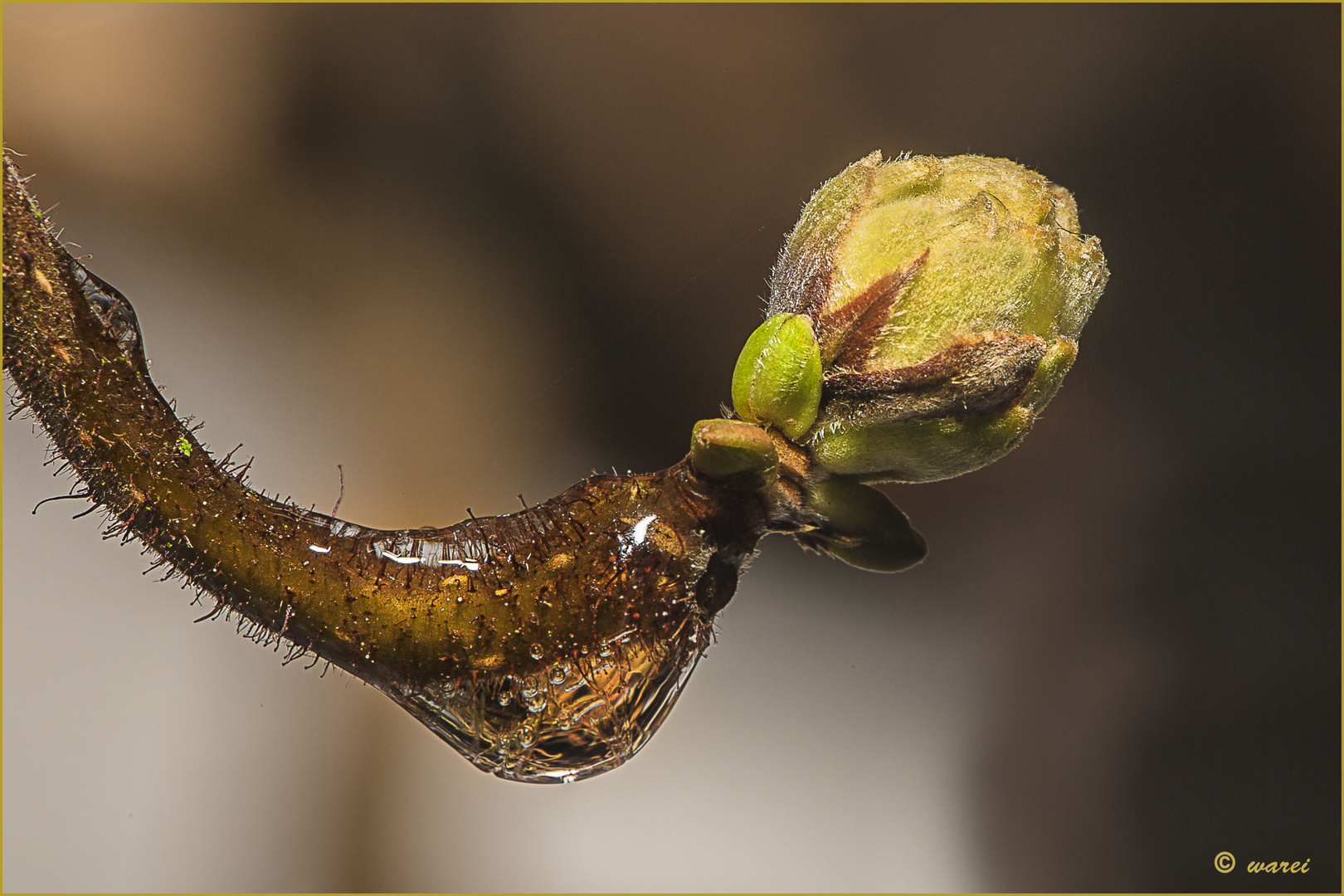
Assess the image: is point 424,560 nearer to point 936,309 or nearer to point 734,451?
point 734,451

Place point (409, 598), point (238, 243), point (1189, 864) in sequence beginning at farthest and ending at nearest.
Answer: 1. point (1189, 864)
2. point (238, 243)
3. point (409, 598)

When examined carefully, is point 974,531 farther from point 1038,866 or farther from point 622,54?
point 622,54

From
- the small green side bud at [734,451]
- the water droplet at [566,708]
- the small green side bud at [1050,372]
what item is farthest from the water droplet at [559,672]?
the small green side bud at [1050,372]

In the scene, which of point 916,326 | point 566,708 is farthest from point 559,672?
point 916,326

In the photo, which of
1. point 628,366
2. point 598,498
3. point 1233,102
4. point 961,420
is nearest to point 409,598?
point 598,498

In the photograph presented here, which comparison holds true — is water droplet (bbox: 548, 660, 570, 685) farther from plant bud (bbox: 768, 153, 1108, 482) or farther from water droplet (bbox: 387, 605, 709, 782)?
plant bud (bbox: 768, 153, 1108, 482)

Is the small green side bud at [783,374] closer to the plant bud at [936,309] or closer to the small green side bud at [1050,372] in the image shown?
the plant bud at [936,309]

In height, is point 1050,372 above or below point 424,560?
above
